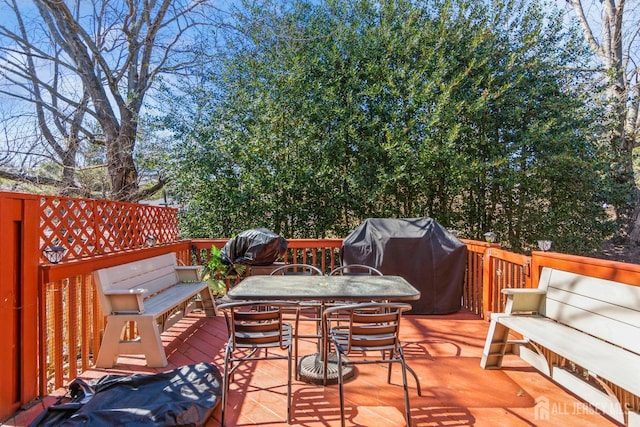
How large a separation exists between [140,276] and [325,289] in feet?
6.43

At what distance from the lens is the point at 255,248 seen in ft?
14.5

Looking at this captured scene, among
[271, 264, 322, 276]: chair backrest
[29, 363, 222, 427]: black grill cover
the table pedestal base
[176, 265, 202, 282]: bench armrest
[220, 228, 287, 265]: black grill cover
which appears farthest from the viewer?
[220, 228, 287, 265]: black grill cover

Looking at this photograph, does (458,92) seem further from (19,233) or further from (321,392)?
(19,233)

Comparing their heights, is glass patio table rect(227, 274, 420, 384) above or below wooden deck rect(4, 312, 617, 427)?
above

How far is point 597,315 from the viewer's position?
2299 millimetres

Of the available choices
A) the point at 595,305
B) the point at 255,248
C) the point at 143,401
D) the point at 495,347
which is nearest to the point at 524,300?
the point at 495,347

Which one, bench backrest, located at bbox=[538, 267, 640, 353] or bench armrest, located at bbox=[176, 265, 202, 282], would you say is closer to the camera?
bench backrest, located at bbox=[538, 267, 640, 353]

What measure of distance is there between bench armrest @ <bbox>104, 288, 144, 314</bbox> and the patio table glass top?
0.80 metres

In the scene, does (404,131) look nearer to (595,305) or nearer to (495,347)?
(495,347)

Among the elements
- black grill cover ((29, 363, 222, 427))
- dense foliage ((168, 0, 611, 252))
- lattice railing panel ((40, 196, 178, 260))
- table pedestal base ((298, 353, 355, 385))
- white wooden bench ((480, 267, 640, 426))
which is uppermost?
dense foliage ((168, 0, 611, 252))

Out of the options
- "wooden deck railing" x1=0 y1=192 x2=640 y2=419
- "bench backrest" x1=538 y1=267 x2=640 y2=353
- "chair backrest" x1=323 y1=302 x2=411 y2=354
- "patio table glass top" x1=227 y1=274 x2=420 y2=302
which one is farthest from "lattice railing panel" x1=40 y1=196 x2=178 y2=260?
"bench backrest" x1=538 y1=267 x2=640 y2=353

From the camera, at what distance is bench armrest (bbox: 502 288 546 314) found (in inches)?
111

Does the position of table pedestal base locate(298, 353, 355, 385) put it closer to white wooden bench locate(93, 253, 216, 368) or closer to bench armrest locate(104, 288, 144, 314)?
white wooden bench locate(93, 253, 216, 368)

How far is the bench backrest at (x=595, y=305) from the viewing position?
2.06 meters
